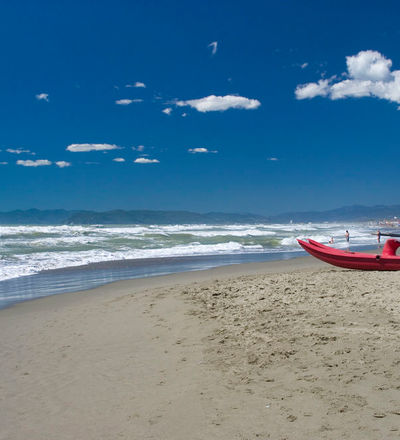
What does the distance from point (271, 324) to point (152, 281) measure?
687 cm

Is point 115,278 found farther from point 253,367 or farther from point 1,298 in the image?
point 253,367

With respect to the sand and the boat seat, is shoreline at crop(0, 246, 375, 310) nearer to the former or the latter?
the sand

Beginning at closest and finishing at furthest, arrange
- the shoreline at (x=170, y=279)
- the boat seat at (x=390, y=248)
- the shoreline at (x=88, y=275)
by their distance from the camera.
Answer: the shoreline at (x=170, y=279) → the shoreline at (x=88, y=275) → the boat seat at (x=390, y=248)

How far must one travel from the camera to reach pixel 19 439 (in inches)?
133

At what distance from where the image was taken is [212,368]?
15.1ft

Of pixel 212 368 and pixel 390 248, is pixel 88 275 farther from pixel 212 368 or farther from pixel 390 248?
pixel 212 368

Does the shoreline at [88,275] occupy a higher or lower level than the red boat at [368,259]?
lower

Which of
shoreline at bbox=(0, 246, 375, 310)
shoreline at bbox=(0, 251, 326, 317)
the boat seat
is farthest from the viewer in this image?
the boat seat

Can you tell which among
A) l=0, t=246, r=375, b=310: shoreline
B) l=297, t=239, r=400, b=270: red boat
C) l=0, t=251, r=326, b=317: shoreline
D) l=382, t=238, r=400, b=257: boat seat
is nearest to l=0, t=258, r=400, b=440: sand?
l=0, t=251, r=326, b=317: shoreline

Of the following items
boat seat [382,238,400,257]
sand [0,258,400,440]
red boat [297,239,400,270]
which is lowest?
sand [0,258,400,440]

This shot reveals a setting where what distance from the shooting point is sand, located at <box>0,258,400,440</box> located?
3.40 m

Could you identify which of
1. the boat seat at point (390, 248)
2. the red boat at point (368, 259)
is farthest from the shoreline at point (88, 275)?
the boat seat at point (390, 248)

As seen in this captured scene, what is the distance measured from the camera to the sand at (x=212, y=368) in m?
3.40

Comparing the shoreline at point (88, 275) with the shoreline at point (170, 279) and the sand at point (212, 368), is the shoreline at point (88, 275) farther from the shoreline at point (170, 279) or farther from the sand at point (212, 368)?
the sand at point (212, 368)
